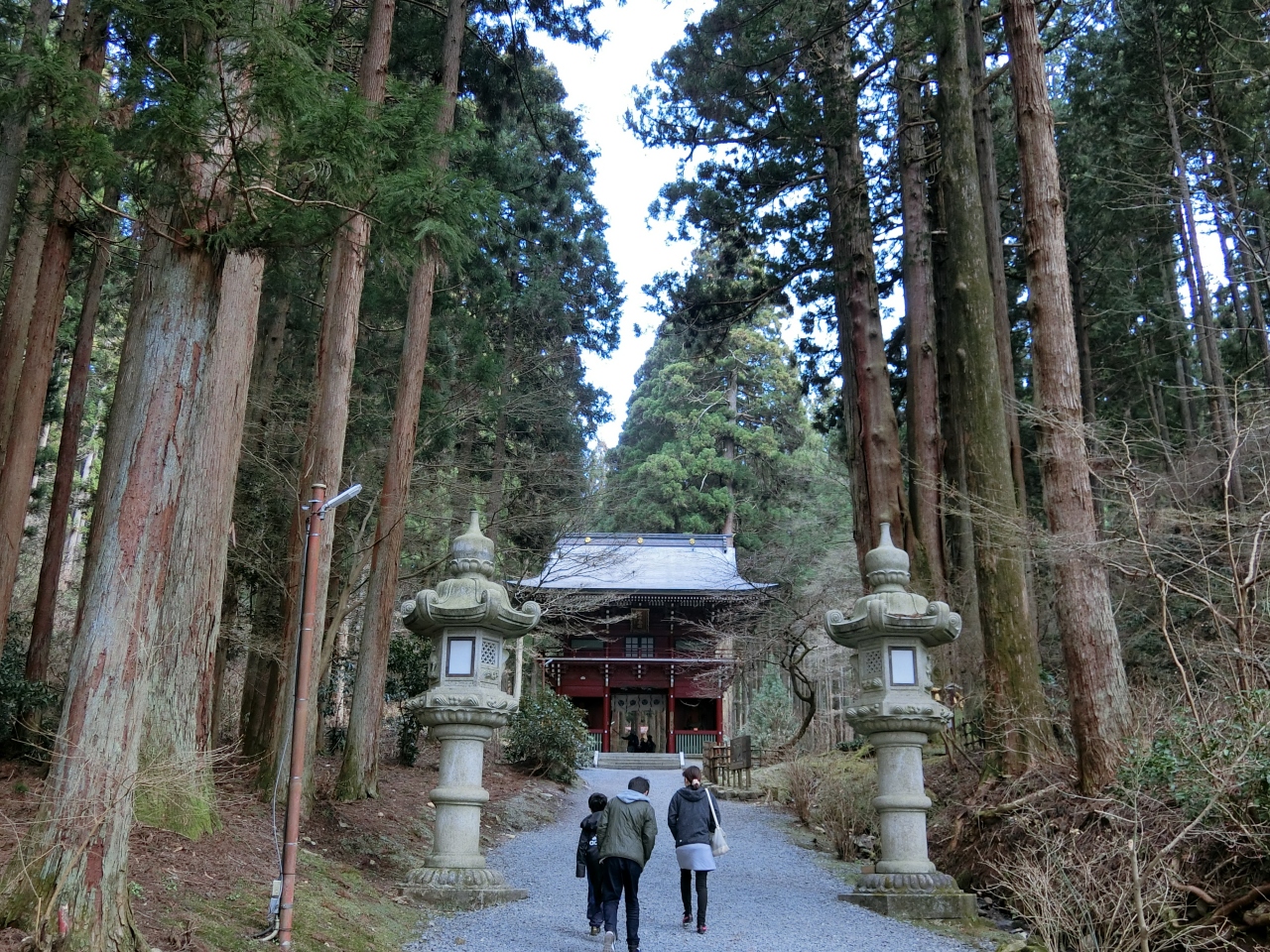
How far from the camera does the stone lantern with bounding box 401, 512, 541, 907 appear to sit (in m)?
7.38

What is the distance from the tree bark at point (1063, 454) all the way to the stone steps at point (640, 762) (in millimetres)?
20251

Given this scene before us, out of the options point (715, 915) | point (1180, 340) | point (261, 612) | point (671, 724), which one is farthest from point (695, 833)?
point (671, 724)

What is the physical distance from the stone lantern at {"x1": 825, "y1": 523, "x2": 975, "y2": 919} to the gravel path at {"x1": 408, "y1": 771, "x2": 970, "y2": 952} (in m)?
0.40

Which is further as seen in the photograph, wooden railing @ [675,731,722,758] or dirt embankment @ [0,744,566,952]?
wooden railing @ [675,731,722,758]

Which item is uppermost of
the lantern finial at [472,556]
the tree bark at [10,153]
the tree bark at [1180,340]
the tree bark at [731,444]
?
the tree bark at [731,444]

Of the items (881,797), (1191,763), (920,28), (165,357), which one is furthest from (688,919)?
(920,28)

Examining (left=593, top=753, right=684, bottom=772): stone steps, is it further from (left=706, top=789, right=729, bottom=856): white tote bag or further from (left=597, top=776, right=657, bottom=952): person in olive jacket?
(left=597, top=776, right=657, bottom=952): person in olive jacket

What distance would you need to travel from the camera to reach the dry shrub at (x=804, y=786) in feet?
44.2

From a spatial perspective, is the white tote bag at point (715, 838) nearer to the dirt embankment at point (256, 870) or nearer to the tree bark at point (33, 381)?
the dirt embankment at point (256, 870)

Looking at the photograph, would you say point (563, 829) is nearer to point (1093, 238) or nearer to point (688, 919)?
point (688, 919)

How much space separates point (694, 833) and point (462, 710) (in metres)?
1.95

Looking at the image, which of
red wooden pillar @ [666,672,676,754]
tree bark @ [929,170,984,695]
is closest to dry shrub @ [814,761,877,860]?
tree bark @ [929,170,984,695]

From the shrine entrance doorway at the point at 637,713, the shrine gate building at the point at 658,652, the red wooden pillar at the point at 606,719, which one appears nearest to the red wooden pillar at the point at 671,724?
the shrine gate building at the point at 658,652

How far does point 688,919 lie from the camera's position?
7.34 m
